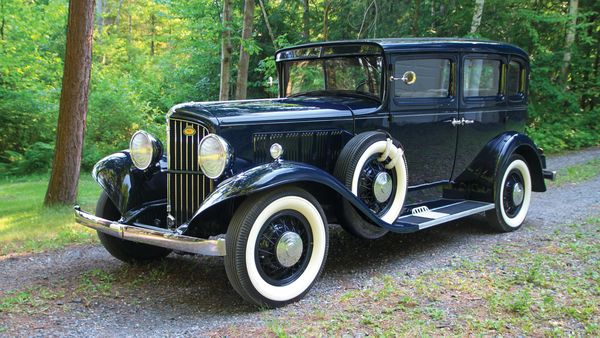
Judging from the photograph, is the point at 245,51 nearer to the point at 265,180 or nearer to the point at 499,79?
the point at 499,79

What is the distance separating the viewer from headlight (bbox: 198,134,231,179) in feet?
12.6

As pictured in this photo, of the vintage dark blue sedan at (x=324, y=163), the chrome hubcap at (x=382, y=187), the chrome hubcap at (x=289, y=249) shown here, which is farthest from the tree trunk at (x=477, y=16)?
the chrome hubcap at (x=289, y=249)

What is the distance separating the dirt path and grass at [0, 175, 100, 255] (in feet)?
1.09

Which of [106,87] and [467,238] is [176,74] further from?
[467,238]

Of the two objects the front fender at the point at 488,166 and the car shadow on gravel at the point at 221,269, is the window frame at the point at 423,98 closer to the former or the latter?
the front fender at the point at 488,166

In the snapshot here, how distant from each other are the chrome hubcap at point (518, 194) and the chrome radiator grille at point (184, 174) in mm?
3597

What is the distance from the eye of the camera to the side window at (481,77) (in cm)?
564

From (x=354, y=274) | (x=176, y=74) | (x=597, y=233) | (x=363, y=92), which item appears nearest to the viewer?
(x=354, y=274)

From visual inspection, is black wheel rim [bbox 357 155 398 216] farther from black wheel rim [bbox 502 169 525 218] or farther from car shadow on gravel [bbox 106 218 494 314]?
black wheel rim [bbox 502 169 525 218]

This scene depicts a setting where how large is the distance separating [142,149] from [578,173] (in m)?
8.53

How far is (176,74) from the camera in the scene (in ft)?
61.5

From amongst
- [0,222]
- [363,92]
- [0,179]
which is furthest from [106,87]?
[363,92]

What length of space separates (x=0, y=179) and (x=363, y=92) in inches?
368

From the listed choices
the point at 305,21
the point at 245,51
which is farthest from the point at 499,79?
Result: the point at 305,21
